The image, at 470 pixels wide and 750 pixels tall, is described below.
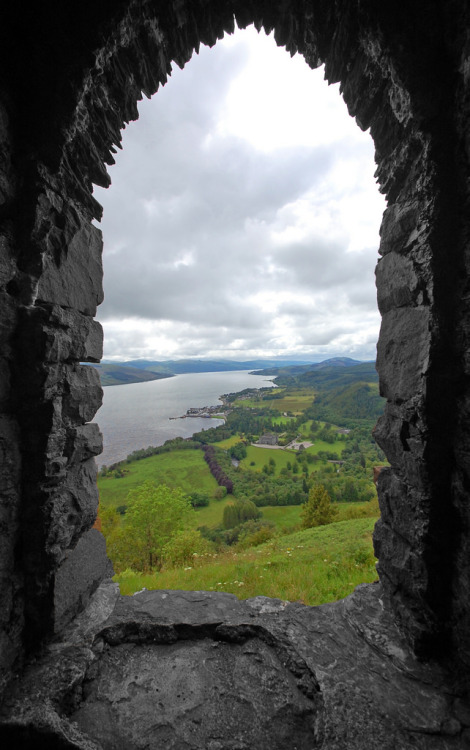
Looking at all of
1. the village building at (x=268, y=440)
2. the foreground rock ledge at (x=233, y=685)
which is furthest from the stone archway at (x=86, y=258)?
the village building at (x=268, y=440)

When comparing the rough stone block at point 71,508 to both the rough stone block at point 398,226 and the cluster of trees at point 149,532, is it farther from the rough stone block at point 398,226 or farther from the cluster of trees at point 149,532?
the cluster of trees at point 149,532

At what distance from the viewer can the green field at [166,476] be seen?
39.0m

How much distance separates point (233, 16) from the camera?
2924mm

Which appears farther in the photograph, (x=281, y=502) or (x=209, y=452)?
(x=209, y=452)

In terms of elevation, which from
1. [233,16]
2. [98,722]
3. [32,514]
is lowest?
[98,722]

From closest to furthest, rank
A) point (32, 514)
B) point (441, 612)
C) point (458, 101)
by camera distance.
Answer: point (458, 101) < point (441, 612) < point (32, 514)

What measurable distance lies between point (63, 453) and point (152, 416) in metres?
89.5

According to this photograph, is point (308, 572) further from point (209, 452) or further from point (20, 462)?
point (209, 452)

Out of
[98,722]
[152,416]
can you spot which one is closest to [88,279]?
[98,722]

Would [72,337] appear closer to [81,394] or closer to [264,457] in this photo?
[81,394]

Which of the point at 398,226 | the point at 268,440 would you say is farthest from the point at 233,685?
the point at 268,440

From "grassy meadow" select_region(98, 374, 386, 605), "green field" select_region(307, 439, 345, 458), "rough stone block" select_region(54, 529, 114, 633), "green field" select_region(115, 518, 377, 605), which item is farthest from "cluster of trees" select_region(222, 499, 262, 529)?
"green field" select_region(307, 439, 345, 458)

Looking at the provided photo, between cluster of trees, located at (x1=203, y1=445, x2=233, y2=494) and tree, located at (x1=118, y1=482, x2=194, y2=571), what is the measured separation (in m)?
30.9

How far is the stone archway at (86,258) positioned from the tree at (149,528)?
38.5 ft
